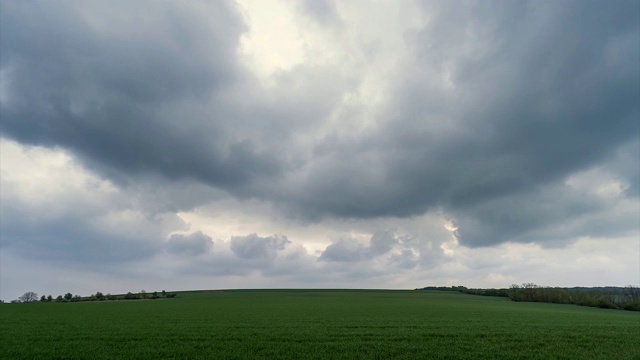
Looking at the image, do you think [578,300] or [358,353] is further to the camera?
[578,300]

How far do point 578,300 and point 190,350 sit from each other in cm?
12553

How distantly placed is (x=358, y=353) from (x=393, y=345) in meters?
3.77

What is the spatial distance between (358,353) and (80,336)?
2386 centimetres

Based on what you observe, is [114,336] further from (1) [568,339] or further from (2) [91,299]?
(2) [91,299]

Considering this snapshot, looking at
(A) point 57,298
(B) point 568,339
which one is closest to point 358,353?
(B) point 568,339

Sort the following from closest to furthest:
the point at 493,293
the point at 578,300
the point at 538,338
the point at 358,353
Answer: the point at 358,353
the point at 538,338
the point at 578,300
the point at 493,293

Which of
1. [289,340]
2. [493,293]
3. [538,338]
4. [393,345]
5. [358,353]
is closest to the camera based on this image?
[358,353]

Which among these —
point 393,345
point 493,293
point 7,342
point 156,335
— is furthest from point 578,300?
point 7,342

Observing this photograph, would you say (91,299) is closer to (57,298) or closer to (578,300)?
(57,298)

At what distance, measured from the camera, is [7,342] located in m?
28.5

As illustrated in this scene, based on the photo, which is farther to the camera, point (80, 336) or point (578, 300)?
point (578, 300)

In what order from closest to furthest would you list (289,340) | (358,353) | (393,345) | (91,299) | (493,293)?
1. (358,353)
2. (393,345)
3. (289,340)
4. (91,299)
5. (493,293)

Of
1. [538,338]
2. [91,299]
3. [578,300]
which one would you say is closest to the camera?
[538,338]

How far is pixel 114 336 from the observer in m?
30.1
